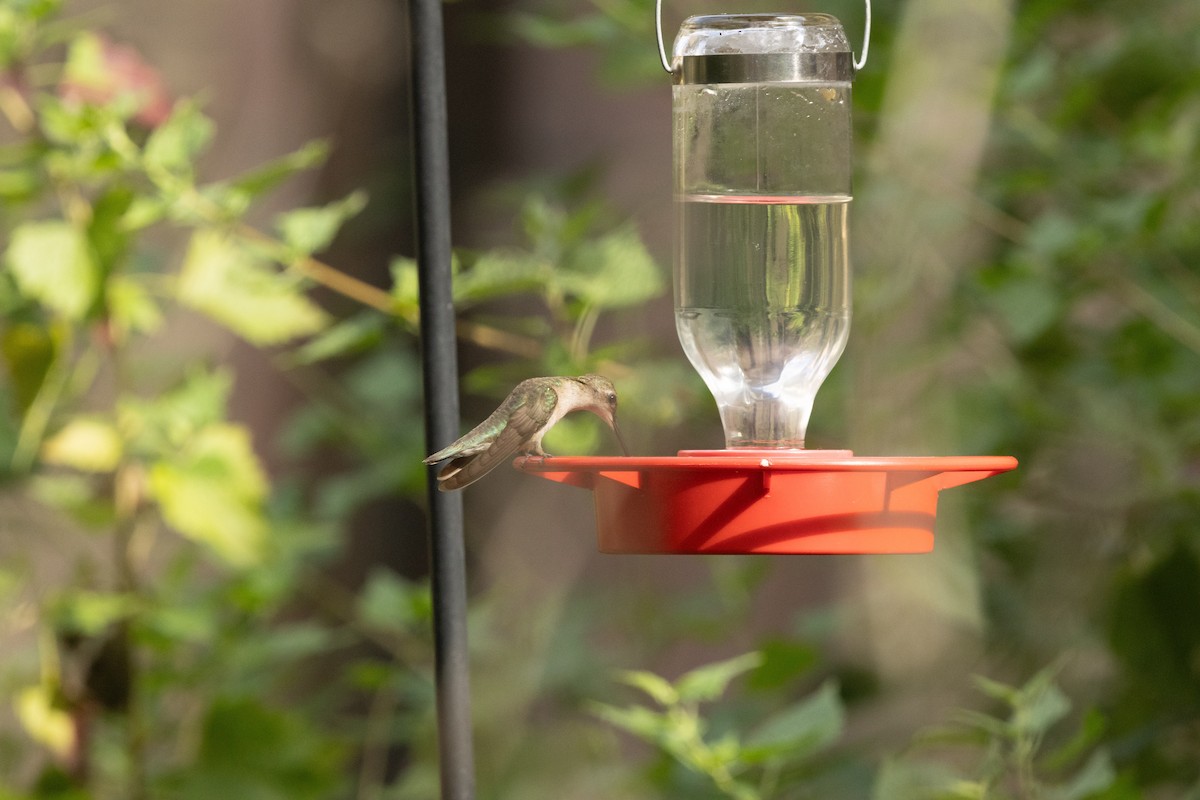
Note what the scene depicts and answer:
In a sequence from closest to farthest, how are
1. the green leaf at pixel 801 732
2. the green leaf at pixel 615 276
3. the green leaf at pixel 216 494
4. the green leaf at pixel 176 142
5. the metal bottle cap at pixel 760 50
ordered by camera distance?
the metal bottle cap at pixel 760 50
the green leaf at pixel 801 732
the green leaf at pixel 176 142
the green leaf at pixel 615 276
the green leaf at pixel 216 494

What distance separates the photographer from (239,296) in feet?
6.21

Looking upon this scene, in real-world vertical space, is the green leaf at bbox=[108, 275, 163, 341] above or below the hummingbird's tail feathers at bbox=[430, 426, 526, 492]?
above

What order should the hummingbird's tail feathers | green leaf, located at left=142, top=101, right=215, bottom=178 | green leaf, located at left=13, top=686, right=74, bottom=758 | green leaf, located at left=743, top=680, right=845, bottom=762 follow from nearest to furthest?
1. the hummingbird's tail feathers
2. green leaf, located at left=743, top=680, right=845, bottom=762
3. green leaf, located at left=142, top=101, right=215, bottom=178
4. green leaf, located at left=13, top=686, right=74, bottom=758

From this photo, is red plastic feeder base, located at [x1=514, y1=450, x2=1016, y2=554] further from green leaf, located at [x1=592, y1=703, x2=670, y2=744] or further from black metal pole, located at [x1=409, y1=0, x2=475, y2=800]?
green leaf, located at [x1=592, y1=703, x2=670, y2=744]

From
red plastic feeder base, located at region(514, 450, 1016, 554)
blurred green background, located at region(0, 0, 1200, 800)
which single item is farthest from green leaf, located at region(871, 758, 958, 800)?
red plastic feeder base, located at region(514, 450, 1016, 554)

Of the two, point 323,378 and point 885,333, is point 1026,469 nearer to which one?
point 885,333

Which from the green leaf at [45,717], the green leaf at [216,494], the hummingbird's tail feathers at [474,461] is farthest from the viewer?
the green leaf at [45,717]

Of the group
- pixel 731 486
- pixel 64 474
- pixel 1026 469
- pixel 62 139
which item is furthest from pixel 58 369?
pixel 1026 469

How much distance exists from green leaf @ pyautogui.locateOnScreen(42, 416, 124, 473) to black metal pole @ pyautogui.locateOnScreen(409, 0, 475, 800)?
1159mm

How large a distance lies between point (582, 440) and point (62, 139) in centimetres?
77

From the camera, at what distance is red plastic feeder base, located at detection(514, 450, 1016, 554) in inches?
38.8

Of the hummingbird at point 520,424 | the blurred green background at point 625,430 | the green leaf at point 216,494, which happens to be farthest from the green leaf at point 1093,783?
the green leaf at point 216,494

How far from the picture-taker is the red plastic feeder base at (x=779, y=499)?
986 mm

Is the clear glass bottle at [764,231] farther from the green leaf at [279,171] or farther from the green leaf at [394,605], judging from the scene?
the green leaf at [394,605]
